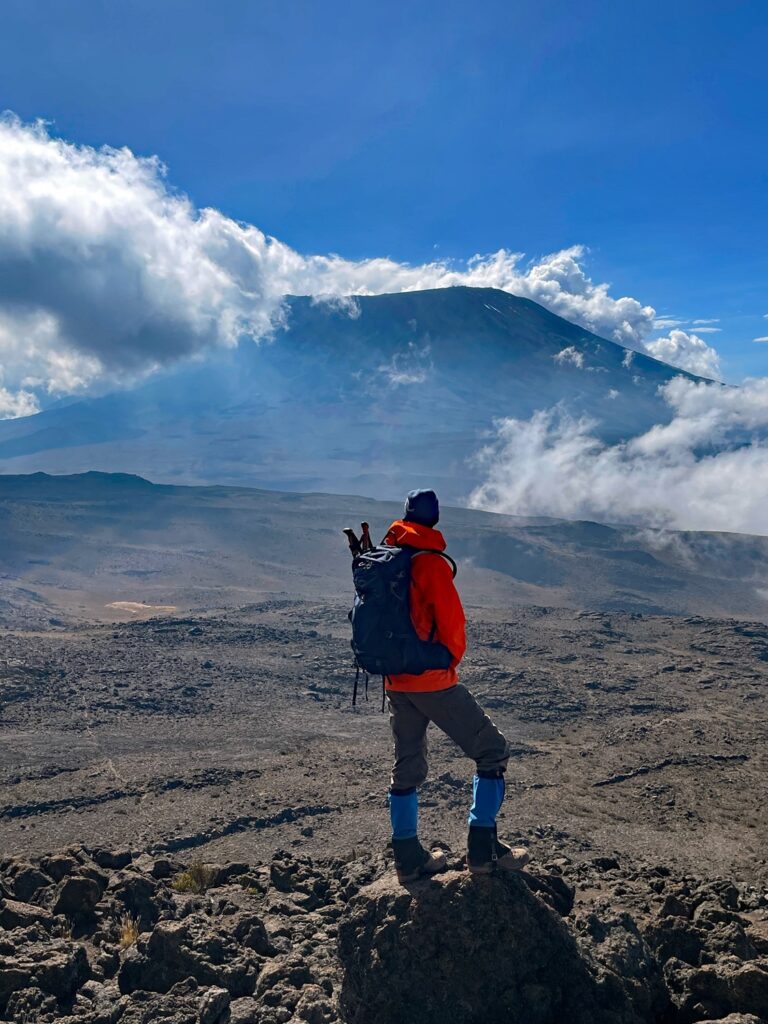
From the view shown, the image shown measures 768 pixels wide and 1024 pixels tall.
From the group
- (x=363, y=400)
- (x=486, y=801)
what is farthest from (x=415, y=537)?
(x=363, y=400)

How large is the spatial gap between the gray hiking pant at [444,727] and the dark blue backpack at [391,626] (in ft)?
0.66

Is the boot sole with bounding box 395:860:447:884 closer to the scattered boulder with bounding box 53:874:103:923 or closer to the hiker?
the hiker

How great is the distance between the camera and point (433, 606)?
3.90 meters

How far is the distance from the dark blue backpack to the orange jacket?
0.03 meters

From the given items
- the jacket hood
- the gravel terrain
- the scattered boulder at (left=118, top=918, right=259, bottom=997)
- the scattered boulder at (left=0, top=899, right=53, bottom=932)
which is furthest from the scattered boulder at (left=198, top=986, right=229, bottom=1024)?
the gravel terrain

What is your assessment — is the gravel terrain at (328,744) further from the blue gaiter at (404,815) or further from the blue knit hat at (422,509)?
the blue knit hat at (422,509)

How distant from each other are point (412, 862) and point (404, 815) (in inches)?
9.1

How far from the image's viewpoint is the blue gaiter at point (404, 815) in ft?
13.3

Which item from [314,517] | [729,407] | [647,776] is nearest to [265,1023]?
[647,776]

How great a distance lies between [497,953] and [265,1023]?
3.38 feet

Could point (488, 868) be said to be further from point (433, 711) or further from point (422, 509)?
point (422, 509)

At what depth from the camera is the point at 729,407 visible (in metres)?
129

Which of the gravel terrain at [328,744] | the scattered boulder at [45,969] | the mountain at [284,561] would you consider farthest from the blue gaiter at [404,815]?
the mountain at [284,561]

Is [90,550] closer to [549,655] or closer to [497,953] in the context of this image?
[549,655]
